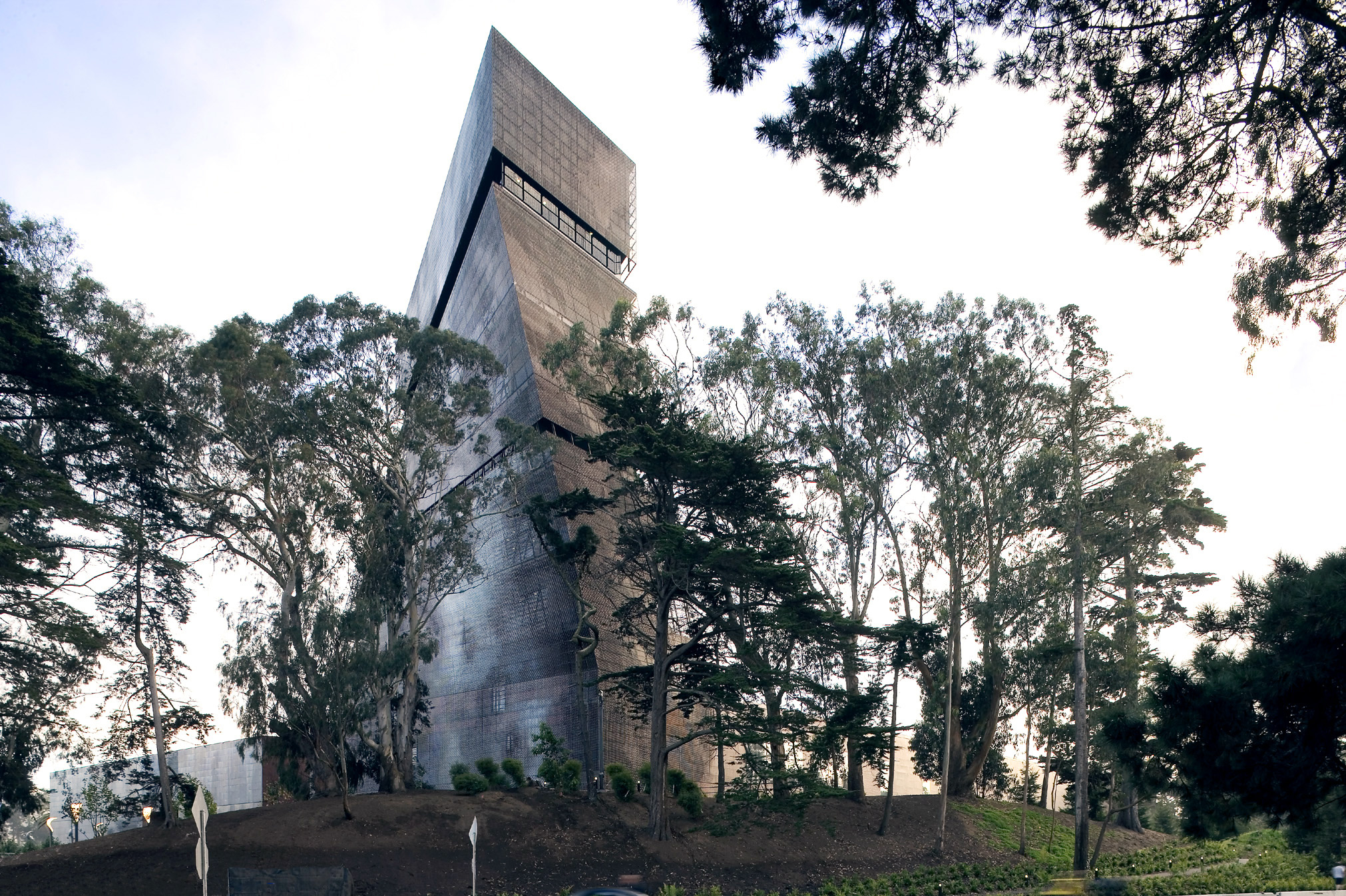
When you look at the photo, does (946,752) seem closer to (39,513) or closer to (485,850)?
(485,850)

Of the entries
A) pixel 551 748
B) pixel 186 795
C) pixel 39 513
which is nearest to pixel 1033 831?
pixel 551 748

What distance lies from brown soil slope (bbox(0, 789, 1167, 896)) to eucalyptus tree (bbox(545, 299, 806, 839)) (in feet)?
6.32

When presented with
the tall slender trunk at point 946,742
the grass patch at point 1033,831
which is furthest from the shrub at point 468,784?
the grass patch at point 1033,831

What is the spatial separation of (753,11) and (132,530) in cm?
2444

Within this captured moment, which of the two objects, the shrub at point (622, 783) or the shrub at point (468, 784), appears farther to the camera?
the shrub at point (622, 783)

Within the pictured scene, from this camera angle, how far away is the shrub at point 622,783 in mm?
27594

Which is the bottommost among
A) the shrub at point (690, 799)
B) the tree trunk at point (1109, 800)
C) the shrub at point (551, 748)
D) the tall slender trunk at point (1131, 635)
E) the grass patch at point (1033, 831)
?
the grass patch at point (1033, 831)

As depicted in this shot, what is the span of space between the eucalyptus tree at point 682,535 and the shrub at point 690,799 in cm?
156

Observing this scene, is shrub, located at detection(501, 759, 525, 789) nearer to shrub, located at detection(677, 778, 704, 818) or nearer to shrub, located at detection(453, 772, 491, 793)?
shrub, located at detection(453, 772, 491, 793)

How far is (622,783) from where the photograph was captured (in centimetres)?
2759

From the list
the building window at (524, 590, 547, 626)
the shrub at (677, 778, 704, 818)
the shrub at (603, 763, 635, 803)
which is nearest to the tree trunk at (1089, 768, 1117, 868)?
the shrub at (677, 778, 704, 818)

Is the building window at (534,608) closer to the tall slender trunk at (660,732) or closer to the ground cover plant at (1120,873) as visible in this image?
the tall slender trunk at (660,732)

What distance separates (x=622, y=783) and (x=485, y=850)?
6058 mm

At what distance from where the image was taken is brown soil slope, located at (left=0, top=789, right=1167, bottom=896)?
64.7 feet
